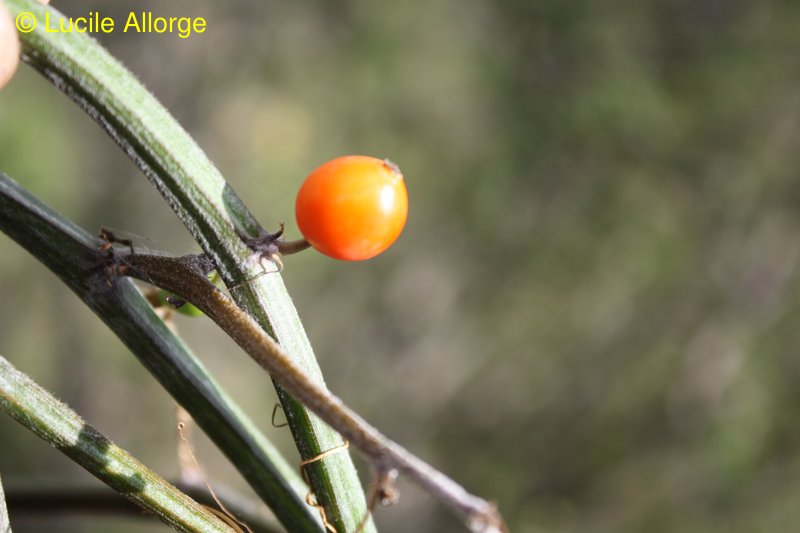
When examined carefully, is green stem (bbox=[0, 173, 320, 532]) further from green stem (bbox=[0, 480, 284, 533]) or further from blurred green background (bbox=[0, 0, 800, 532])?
blurred green background (bbox=[0, 0, 800, 532])

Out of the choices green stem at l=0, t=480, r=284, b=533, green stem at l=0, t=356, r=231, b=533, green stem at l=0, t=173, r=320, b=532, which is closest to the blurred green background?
green stem at l=0, t=480, r=284, b=533

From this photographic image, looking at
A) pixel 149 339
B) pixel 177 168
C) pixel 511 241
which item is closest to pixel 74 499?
pixel 149 339

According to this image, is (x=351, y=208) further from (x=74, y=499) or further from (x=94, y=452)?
(x=74, y=499)

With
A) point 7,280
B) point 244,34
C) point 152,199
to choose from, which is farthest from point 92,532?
point 244,34

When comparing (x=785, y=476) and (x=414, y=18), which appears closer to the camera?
(x=785, y=476)

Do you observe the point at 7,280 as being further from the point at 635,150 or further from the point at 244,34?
the point at 635,150
